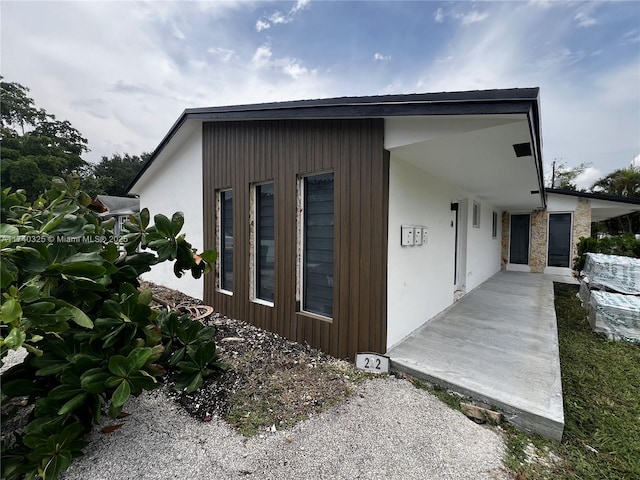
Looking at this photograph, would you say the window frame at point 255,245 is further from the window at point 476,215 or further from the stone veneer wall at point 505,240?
the stone veneer wall at point 505,240

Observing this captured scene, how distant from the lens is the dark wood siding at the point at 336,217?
316 centimetres

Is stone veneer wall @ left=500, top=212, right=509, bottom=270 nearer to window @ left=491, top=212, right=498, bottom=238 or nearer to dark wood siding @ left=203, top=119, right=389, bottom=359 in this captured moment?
window @ left=491, top=212, right=498, bottom=238

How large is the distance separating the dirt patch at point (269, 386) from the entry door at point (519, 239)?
33.8ft

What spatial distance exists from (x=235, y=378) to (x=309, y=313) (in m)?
1.23

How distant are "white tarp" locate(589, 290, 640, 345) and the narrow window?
6.04 metres

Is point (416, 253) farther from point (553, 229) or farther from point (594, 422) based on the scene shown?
point (553, 229)

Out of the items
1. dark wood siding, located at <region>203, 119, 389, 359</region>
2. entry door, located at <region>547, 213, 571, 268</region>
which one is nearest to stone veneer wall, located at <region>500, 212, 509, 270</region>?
entry door, located at <region>547, 213, 571, 268</region>

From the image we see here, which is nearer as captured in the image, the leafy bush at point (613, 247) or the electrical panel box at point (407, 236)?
the electrical panel box at point (407, 236)

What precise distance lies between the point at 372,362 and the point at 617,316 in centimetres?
404

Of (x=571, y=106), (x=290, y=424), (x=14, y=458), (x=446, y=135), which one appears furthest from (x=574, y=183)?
(x=14, y=458)

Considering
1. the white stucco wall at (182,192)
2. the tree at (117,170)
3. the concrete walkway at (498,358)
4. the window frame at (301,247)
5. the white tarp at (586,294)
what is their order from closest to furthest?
the concrete walkway at (498,358) < the window frame at (301,247) < the white tarp at (586,294) < the white stucco wall at (182,192) < the tree at (117,170)

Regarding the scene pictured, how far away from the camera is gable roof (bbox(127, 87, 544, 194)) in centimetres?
210

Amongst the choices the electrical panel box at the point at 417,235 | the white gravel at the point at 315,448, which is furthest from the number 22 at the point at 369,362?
the electrical panel box at the point at 417,235

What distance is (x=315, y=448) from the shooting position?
2.02m
